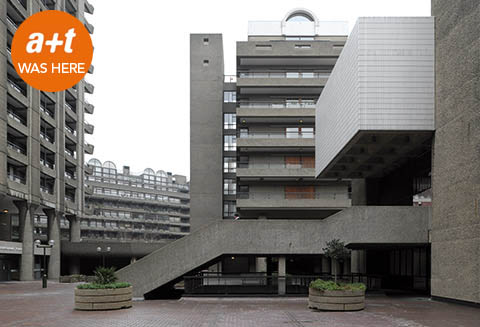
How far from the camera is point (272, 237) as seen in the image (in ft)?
96.7

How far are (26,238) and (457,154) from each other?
4450 cm

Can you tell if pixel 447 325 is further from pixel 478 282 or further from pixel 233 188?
pixel 233 188

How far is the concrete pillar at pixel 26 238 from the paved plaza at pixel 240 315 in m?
30.2

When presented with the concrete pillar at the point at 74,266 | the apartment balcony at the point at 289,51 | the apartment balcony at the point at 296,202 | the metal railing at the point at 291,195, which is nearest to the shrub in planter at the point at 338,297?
the apartment balcony at the point at 296,202

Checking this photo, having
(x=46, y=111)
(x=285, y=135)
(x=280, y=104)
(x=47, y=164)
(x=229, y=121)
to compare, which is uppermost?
(x=280, y=104)

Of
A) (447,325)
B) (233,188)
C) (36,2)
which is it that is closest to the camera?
(447,325)

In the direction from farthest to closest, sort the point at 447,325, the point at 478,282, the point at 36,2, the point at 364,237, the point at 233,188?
the point at 233,188
the point at 36,2
the point at 364,237
the point at 478,282
the point at 447,325

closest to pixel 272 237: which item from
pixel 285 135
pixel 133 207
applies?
pixel 285 135

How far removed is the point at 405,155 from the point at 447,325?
643 inches

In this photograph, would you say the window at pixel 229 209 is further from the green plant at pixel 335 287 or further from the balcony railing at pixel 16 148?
the green plant at pixel 335 287

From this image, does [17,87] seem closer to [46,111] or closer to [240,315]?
[46,111]

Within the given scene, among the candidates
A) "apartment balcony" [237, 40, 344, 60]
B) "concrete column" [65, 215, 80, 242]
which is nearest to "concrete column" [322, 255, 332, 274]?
"apartment balcony" [237, 40, 344, 60]

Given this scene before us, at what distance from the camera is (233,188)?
7225cm

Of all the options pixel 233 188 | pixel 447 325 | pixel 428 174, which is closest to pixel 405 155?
pixel 428 174
